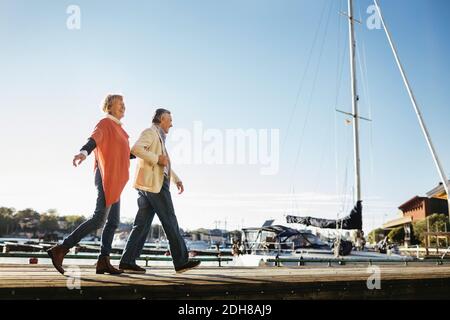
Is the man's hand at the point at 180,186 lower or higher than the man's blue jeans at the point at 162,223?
higher

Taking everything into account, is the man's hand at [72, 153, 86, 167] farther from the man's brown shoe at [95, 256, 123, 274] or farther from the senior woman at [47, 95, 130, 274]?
the man's brown shoe at [95, 256, 123, 274]

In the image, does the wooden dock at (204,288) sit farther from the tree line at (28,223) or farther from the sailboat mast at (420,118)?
the tree line at (28,223)

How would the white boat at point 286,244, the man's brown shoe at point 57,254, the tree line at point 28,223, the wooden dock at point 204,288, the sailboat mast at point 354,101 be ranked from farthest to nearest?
the tree line at point 28,223 < the sailboat mast at point 354,101 < the white boat at point 286,244 < the man's brown shoe at point 57,254 < the wooden dock at point 204,288

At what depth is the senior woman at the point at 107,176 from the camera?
4.07m

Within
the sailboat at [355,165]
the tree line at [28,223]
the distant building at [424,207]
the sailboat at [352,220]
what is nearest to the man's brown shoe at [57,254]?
the sailboat at [352,220]

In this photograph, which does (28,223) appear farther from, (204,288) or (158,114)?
(204,288)

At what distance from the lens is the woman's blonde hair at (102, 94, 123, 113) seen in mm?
4645

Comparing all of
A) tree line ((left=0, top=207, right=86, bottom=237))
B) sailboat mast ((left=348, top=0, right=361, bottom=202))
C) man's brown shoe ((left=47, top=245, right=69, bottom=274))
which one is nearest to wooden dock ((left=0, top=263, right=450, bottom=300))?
man's brown shoe ((left=47, top=245, right=69, bottom=274))

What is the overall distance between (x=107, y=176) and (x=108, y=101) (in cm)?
109
